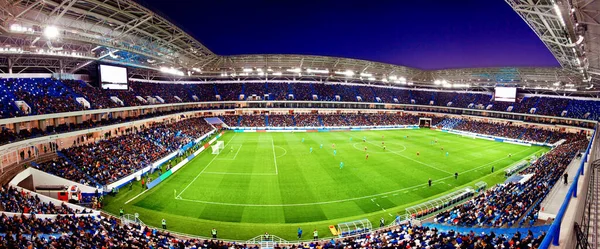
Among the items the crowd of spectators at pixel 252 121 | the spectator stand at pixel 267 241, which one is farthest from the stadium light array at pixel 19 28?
the crowd of spectators at pixel 252 121

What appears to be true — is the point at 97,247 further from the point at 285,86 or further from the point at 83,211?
the point at 285,86

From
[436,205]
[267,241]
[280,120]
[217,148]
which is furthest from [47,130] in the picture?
[280,120]

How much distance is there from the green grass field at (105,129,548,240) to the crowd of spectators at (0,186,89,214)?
3835 mm

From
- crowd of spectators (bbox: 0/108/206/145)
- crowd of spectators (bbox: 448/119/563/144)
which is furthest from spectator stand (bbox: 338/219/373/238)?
crowd of spectators (bbox: 448/119/563/144)

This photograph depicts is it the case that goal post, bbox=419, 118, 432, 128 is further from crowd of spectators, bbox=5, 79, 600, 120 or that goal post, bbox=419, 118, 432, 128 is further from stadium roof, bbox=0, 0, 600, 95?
stadium roof, bbox=0, 0, 600, 95

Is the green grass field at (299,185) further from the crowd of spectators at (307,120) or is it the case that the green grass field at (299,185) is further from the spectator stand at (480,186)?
the crowd of spectators at (307,120)

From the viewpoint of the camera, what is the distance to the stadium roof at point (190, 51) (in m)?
17.6

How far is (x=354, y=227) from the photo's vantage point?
58.9 feet

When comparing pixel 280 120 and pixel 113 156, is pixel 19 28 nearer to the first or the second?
pixel 113 156

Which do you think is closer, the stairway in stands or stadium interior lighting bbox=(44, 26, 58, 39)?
the stairway in stands

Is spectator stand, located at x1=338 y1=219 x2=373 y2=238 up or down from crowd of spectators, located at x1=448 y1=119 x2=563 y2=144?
down

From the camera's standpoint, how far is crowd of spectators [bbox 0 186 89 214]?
49.2 feet

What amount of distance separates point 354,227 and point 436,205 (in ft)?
23.9

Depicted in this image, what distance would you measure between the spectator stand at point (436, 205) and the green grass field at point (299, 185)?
0.96 m
